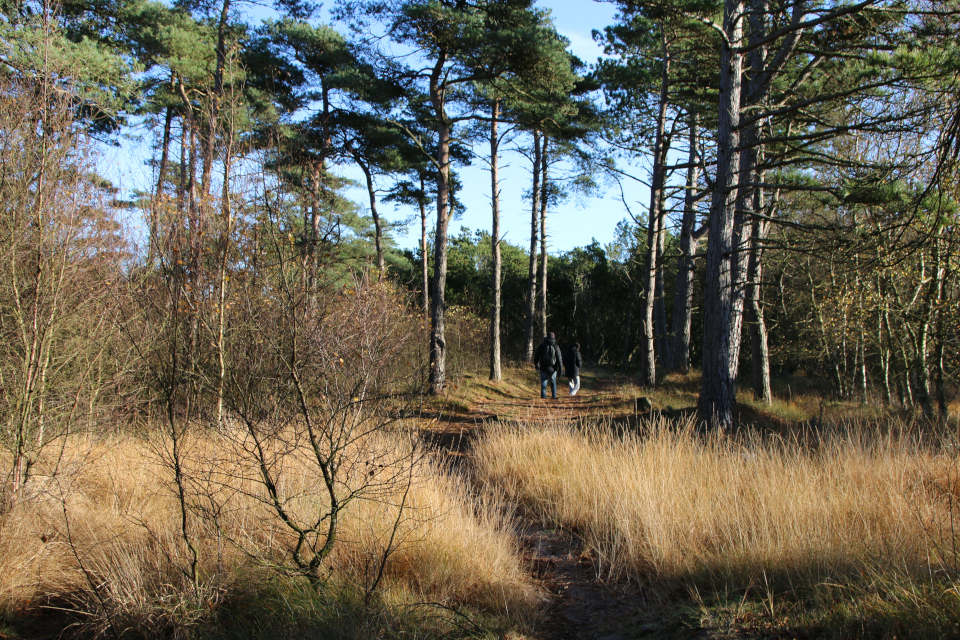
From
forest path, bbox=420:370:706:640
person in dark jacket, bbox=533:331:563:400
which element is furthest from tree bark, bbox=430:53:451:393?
forest path, bbox=420:370:706:640

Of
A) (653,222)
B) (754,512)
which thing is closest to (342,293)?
(754,512)

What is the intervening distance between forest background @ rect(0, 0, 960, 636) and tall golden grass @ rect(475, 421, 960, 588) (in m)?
0.05

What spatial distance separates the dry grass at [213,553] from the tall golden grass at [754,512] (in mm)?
932

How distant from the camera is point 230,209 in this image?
5426mm

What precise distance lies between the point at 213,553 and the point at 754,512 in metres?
3.73

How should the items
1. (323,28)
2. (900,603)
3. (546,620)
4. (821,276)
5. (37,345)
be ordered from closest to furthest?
1. (900,603)
2. (546,620)
3. (37,345)
4. (323,28)
5. (821,276)

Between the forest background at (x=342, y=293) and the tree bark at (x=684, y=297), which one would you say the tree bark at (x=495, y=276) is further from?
the tree bark at (x=684, y=297)

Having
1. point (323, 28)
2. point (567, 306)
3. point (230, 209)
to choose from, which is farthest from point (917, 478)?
point (567, 306)

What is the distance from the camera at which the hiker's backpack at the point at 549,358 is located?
41.1 ft

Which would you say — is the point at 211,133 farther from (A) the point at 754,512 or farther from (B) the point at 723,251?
(B) the point at 723,251

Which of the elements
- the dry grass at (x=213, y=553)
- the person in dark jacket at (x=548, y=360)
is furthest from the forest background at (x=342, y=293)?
the person in dark jacket at (x=548, y=360)

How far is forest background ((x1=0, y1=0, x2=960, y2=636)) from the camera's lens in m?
3.33

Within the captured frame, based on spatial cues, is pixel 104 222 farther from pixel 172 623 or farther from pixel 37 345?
pixel 172 623

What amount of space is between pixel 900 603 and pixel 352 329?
17.9ft
